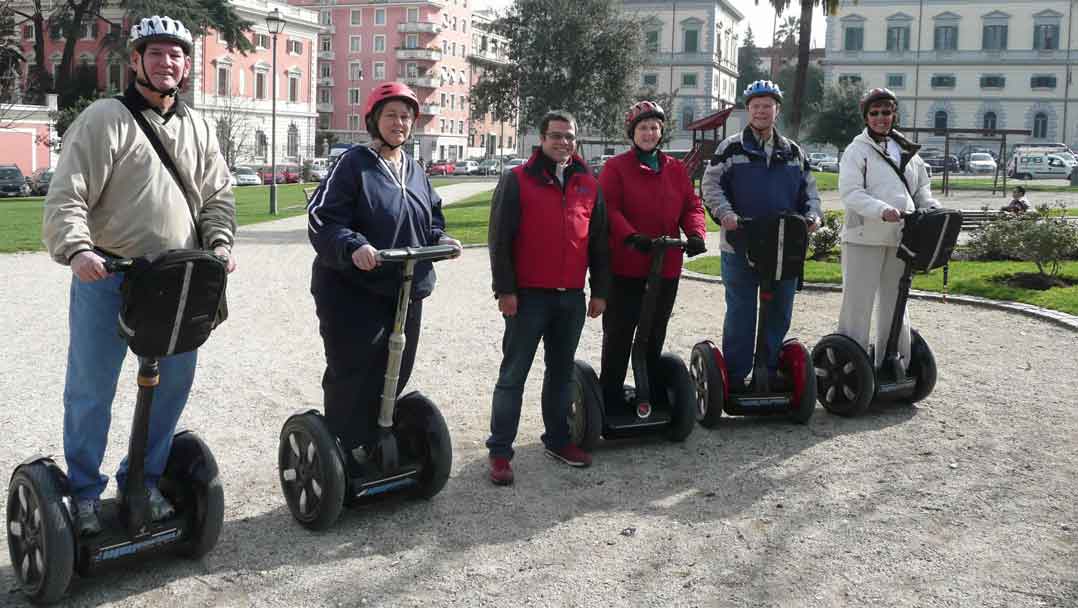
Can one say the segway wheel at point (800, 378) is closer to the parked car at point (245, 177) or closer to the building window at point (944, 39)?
the parked car at point (245, 177)

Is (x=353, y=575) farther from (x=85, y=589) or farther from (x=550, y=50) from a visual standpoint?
(x=550, y=50)

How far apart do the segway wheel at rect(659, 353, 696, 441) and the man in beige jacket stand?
2887 mm

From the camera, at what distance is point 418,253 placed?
14.7 ft

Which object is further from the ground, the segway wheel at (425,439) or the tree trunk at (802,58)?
the tree trunk at (802,58)

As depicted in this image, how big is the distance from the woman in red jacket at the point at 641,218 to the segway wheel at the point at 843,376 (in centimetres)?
146

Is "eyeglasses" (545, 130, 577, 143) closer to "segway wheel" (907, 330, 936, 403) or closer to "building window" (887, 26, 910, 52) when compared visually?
"segway wheel" (907, 330, 936, 403)

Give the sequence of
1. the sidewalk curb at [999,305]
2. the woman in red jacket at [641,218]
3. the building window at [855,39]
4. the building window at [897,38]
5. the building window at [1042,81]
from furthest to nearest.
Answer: the building window at [855,39], the building window at [897,38], the building window at [1042,81], the sidewalk curb at [999,305], the woman in red jacket at [641,218]

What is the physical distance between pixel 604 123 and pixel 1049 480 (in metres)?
28.8

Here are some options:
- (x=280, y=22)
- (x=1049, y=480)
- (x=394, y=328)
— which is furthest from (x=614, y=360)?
(x=280, y=22)

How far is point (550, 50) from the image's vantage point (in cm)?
3278

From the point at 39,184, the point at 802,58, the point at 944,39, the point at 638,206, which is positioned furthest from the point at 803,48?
the point at 944,39

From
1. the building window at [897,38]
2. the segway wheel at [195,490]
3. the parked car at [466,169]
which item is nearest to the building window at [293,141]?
the parked car at [466,169]

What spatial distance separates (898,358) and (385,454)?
3794 millimetres

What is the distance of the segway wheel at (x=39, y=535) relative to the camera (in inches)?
150
